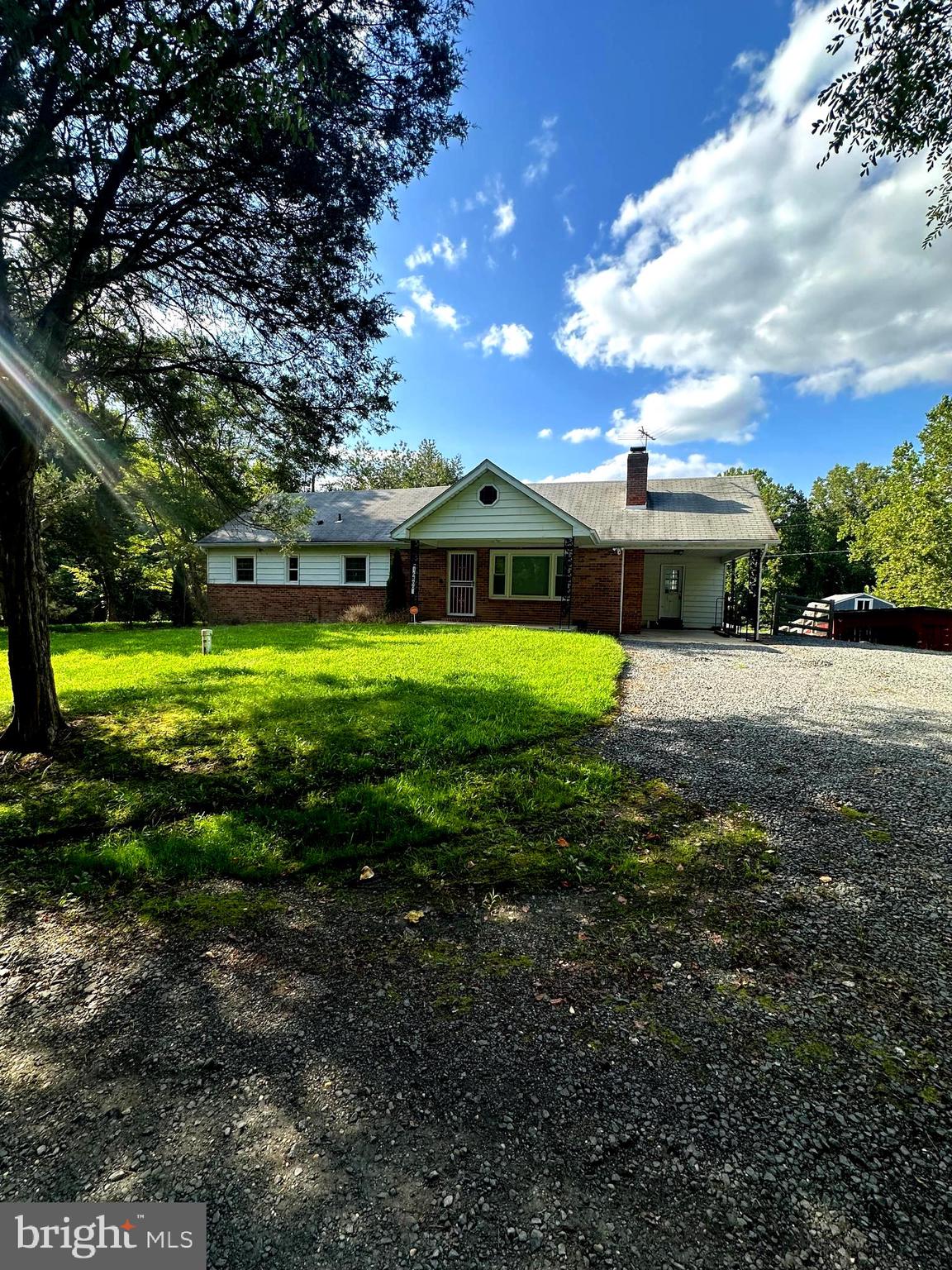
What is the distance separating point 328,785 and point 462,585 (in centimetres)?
1346

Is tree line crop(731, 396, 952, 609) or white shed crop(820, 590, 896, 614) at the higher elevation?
tree line crop(731, 396, 952, 609)

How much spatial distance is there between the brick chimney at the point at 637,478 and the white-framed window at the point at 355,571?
899 centimetres

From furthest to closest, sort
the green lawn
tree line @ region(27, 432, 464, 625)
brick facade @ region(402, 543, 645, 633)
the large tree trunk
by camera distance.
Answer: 1. brick facade @ region(402, 543, 645, 633)
2. tree line @ region(27, 432, 464, 625)
3. the large tree trunk
4. the green lawn

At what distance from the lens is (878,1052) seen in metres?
1.92

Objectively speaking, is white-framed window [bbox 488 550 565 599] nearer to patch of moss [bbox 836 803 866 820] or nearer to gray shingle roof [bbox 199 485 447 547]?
gray shingle roof [bbox 199 485 447 547]

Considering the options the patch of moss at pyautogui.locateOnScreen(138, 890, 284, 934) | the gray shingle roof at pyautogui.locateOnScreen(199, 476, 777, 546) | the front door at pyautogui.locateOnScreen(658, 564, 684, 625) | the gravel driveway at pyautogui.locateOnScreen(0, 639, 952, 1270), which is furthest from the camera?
the front door at pyautogui.locateOnScreen(658, 564, 684, 625)

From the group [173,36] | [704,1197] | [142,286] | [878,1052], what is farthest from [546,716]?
[142,286]

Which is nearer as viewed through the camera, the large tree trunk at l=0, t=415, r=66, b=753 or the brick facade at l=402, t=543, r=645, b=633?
the large tree trunk at l=0, t=415, r=66, b=753

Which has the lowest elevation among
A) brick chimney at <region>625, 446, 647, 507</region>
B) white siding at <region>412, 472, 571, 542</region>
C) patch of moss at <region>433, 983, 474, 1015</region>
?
patch of moss at <region>433, 983, 474, 1015</region>

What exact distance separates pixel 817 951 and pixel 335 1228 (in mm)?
2140

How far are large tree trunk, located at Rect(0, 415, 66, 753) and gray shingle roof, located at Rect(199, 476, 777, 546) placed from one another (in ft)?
29.2

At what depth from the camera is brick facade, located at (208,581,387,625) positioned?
19.1 metres

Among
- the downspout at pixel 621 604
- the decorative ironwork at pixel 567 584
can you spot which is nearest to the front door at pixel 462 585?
the decorative ironwork at pixel 567 584

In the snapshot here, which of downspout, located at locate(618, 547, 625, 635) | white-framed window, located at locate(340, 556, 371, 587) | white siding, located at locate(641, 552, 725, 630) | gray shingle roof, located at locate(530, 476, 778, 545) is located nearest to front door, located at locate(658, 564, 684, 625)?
white siding, located at locate(641, 552, 725, 630)
